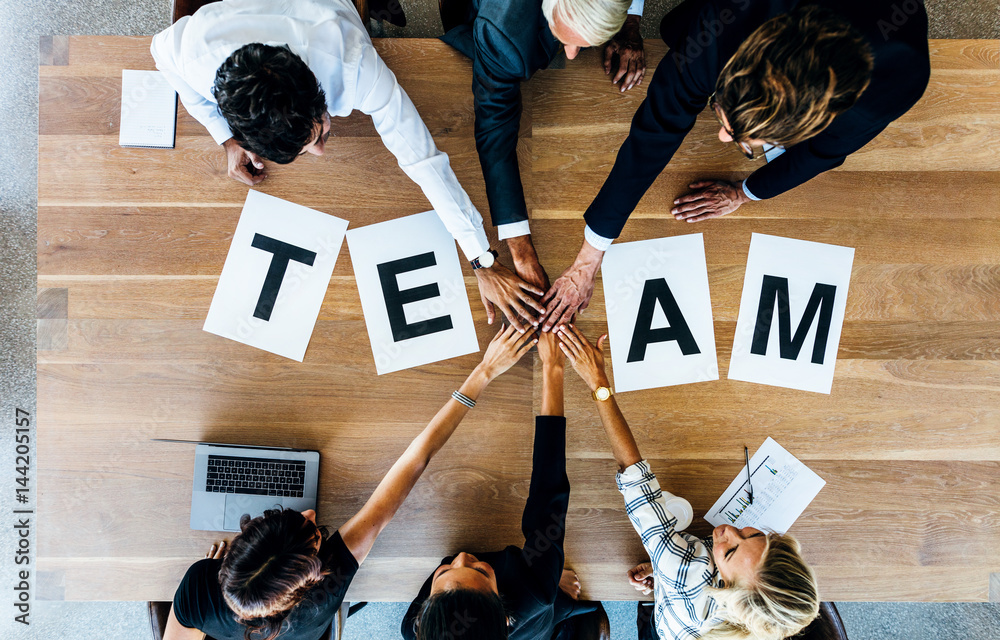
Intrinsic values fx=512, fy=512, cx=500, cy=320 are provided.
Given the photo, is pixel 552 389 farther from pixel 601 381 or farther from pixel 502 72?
pixel 502 72

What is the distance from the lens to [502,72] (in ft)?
3.97

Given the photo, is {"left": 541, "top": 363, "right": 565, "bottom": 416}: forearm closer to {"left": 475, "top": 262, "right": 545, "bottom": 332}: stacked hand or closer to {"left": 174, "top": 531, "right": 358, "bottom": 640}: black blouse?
{"left": 475, "top": 262, "right": 545, "bottom": 332}: stacked hand

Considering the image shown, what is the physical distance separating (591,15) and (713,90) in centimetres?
30

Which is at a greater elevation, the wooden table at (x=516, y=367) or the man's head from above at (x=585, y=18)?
the man's head from above at (x=585, y=18)

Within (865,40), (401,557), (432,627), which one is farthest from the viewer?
(401,557)

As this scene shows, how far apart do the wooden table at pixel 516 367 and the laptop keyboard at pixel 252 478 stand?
6 centimetres

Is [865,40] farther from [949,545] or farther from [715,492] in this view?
[949,545]

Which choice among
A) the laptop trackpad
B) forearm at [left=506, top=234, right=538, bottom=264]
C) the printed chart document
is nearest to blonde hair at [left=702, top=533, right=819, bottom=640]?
the printed chart document

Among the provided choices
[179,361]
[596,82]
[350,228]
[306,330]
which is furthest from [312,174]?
[596,82]

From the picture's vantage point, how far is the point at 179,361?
4.49 ft

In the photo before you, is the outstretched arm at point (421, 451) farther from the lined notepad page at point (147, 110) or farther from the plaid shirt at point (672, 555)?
the lined notepad page at point (147, 110)

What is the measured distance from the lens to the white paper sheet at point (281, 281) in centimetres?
137

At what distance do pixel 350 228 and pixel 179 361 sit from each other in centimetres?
58

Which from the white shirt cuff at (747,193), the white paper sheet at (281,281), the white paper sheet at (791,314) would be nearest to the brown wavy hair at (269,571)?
the white paper sheet at (281,281)
